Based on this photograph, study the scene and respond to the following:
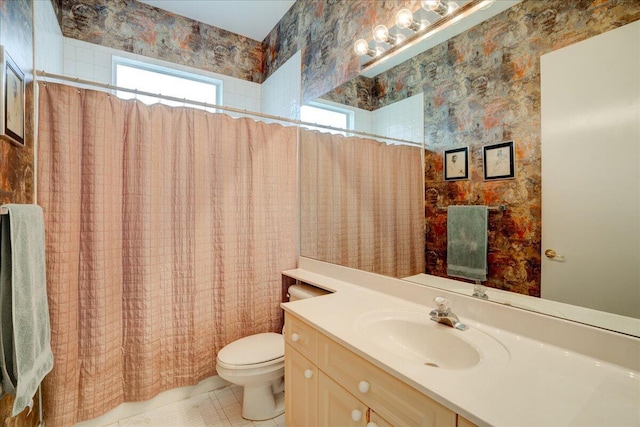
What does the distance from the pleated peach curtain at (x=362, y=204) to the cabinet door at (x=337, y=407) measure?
0.65 metres

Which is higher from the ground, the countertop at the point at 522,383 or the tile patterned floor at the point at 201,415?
the countertop at the point at 522,383

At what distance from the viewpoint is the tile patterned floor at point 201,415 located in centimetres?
170

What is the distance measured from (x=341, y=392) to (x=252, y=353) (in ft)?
2.79

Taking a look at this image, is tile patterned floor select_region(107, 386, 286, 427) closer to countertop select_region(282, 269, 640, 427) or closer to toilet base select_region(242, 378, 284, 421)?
toilet base select_region(242, 378, 284, 421)

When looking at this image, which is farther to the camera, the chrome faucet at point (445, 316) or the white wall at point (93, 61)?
the white wall at point (93, 61)

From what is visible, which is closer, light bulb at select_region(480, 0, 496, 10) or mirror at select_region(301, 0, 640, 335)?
mirror at select_region(301, 0, 640, 335)

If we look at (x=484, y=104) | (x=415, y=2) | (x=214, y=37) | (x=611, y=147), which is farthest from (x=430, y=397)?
(x=214, y=37)

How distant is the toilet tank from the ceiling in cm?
232

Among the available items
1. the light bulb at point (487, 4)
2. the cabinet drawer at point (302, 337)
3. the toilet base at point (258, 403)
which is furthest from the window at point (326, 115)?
the toilet base at point (258, 403)

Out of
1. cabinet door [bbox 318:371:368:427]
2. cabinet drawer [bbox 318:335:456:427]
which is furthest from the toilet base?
cabinet drawer [bbox 318:335:456:427]

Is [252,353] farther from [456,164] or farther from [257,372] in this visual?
[456,164]

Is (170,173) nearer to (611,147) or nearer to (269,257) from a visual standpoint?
(269,257)

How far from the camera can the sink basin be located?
1002 mm

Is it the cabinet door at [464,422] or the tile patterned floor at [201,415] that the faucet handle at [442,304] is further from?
the tile patterned floor at [201,415]
